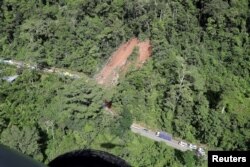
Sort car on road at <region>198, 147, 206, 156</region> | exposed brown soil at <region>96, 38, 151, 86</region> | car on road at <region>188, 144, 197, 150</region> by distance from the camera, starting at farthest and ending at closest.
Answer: exposed brown soil at <region>96, 38, 151, 86</region>
car on road at <region>188, 144, 197, 150</region>
car on road at <region>198, 147, 206, 156</region>

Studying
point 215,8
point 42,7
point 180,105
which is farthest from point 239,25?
point 42,7

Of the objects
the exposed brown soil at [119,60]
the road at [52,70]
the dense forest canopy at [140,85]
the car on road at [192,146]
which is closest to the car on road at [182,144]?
the car on road at [192,146]

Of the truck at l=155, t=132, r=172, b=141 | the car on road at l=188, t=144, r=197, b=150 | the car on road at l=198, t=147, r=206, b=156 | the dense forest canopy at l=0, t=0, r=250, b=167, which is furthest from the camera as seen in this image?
the truck at l=155, t=132, r=172, b=141

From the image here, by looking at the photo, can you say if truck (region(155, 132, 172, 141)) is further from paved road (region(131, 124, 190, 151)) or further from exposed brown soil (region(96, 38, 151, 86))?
exposed brown soil (region(96, 38, 151, 86))

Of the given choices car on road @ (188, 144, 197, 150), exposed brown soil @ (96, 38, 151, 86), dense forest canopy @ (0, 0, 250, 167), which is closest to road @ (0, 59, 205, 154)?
car on road @ (188, 144, 197, 150)

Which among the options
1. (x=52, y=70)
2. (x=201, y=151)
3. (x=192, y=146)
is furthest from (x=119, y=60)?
(x=201, y=151)

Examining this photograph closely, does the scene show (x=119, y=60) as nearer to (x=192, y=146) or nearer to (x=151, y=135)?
(x=151, y=135)
